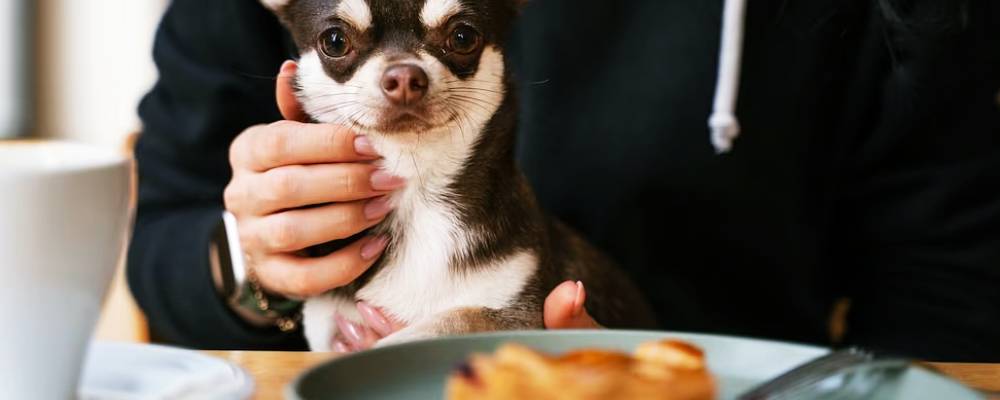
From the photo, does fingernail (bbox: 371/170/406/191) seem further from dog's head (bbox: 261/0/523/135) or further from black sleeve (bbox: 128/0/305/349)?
black sleeve (bbox: 128/0/305/349)

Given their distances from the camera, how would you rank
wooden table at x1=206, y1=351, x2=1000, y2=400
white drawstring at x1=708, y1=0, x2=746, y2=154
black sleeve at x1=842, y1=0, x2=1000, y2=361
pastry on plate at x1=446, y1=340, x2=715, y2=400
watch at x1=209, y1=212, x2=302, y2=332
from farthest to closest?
black sleeve at x1=842, y1=0, x2=1000, y2=361
white drawstring at x1=708, y1=0, x2=746, y2=154
watch at x1=209, y1=212, x2=302, y2=332
wooden table at x1=206, y1=351, x2=1000, y2=400
pastry on plate at x1=446, y1=340, x2=715, y2=400

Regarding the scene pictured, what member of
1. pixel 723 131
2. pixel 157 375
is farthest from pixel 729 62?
pixel 157 375

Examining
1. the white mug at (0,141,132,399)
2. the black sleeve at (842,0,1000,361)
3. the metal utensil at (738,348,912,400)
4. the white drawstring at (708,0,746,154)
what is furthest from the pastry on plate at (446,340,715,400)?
the black sleeve at (842,0,1000,361)

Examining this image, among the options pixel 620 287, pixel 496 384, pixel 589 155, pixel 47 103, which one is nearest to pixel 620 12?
pixel 589 155

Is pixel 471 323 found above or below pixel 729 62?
below

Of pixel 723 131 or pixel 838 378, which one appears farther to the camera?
pixel 723 131

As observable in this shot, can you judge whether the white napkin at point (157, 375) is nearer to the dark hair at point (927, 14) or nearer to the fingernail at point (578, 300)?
the fingernail at point (578, 300)

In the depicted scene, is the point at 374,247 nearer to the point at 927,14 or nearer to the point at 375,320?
the point at 375,320
